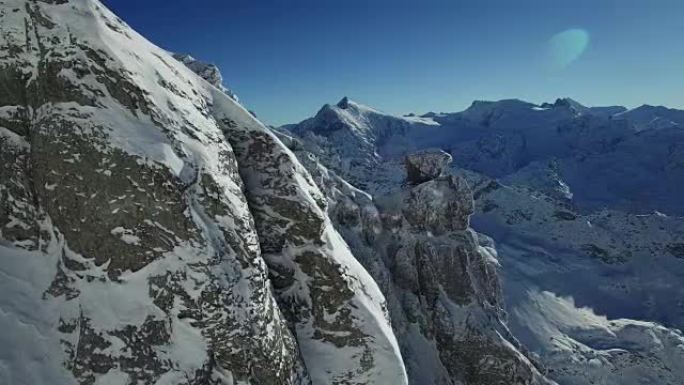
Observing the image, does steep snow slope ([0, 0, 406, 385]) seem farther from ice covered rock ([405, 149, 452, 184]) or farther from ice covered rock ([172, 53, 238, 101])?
ice covered rock ([405, 149, 452, 184])

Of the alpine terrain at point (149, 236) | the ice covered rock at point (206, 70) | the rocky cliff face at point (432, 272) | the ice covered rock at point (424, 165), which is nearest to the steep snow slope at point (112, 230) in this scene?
the alpine terrain at point (149, 236)

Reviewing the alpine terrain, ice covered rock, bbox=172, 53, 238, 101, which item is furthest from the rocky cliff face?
the alpine terrain

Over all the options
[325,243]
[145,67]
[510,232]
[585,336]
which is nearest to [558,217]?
[510,232]

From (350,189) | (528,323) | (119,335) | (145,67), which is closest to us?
(119,335)

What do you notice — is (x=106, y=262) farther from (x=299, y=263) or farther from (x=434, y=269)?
(x=434, y=269)

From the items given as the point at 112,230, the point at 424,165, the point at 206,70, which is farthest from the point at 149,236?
the point at 424,165
